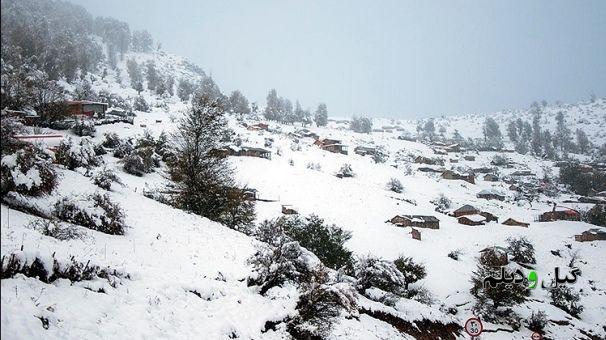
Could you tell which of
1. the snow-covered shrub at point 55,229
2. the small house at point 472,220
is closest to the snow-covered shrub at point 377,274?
the snow-covered shrub at point 55,229

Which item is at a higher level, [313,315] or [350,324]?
[313,315]

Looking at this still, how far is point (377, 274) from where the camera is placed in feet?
67.7

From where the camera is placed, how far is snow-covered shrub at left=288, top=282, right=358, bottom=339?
474 inches

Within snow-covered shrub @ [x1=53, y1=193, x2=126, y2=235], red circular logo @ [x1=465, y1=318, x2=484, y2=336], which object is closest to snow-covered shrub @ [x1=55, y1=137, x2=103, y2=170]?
snow-covered shrub @ [x1=53, y1=193, x2=126, y2=235]

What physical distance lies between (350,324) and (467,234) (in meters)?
47.2

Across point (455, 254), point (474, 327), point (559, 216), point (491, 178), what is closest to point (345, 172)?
point (455, 254)

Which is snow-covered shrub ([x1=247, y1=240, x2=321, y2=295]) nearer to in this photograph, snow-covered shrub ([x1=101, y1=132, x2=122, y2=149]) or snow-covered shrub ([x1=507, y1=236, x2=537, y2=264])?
snow-covered shrub ([x1=507, y1=236, x2=537, y2=264])

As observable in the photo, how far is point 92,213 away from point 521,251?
161ft

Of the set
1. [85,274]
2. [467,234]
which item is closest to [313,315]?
[85,274]

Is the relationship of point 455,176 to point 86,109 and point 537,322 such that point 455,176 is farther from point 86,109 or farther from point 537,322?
point 86,109

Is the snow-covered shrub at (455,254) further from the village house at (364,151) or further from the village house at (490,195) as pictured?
the village house at (364,151)

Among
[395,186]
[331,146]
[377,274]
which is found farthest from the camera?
[331,146]

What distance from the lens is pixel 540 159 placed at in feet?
454

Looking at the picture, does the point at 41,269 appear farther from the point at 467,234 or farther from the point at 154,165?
the point at 467,234
